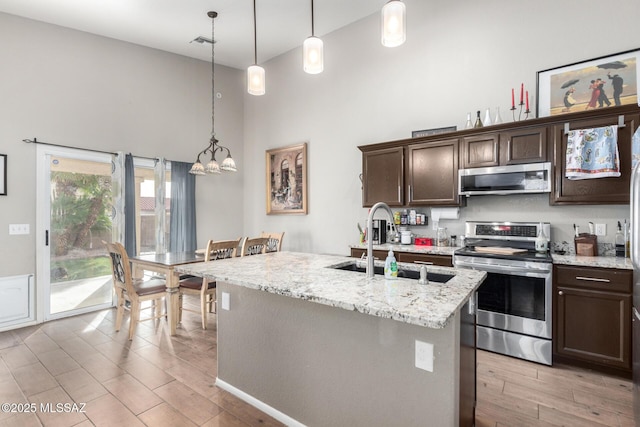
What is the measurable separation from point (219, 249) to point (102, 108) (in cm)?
274

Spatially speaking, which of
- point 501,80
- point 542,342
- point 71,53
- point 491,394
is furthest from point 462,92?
point 71,53

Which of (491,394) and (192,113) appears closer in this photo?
(491,394)

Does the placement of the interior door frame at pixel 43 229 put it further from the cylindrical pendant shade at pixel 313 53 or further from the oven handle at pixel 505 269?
the oven handle at pixel 505 269

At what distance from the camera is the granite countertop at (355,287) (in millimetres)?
1323

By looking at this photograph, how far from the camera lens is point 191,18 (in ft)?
14.0

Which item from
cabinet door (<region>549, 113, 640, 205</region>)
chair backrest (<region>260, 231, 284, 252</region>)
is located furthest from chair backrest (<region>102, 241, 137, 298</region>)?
cabinet door (<region>549, 113, 640, 205</region>)

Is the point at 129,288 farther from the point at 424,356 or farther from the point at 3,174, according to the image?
the point at 424,356

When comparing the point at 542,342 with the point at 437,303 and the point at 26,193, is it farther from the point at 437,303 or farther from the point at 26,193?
the point at 26,193

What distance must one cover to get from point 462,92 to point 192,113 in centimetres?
406

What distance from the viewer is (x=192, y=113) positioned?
5.41 m

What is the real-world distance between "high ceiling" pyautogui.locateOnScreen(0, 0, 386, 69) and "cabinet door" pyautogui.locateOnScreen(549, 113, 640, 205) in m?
2.72

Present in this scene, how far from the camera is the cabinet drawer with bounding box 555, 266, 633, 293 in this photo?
243 cm

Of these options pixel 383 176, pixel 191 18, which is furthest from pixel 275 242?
pixel 191 18

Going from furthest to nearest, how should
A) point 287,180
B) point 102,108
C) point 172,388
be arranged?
point 287,180 < point 102,108 < point 172,388
